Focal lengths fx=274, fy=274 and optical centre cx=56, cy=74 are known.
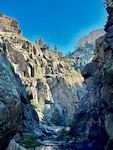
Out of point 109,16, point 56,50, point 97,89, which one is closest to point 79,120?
point 97,89

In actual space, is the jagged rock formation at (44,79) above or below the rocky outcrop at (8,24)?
below

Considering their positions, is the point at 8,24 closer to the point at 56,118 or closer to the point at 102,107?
the point at 56,118

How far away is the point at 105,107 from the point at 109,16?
904 inches

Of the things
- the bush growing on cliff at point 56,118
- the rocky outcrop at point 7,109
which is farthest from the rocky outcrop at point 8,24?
the rocky outcrop at point 7,109

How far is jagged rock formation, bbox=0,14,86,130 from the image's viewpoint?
444 feet

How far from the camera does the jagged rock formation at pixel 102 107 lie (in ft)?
193

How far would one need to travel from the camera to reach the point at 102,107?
226 ft

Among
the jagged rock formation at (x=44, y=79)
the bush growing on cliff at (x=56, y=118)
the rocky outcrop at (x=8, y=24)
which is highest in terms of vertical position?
the rocky outcrop at (x=8, y=24)

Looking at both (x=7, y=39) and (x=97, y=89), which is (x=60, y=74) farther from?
(x=97, y=89)

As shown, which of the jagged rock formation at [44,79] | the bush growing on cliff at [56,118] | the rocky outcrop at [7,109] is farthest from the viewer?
the jagged rock formation at [44,79]

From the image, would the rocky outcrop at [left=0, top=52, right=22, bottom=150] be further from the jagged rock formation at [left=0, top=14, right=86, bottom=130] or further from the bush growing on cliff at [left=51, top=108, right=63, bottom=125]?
the bush growing on cliff at [left=51, top=108, right=63, bottom=125]

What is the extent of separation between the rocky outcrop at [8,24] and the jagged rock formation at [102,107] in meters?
92.1

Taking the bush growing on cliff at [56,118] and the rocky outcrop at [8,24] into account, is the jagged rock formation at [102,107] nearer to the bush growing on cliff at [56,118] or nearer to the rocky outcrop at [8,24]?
the bush growing on cliff at [56,118]

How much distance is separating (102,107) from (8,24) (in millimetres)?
118039
